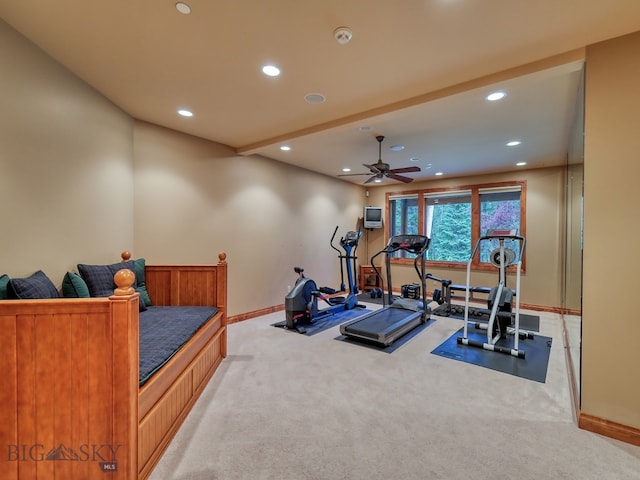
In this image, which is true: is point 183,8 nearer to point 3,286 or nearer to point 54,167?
point 54,167

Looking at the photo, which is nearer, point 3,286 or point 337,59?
point 3,286

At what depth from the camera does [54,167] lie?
8.56 feet

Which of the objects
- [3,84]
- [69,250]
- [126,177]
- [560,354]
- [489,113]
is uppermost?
[489,113]

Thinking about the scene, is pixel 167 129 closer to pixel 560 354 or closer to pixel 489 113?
pixel 489 113

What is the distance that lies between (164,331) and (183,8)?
2404mm

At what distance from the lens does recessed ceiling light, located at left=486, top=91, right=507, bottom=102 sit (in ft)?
9.66

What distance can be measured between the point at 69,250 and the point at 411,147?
4699mm

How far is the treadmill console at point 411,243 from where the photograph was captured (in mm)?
4918

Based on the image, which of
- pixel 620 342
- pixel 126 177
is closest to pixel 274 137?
pixel 126 177

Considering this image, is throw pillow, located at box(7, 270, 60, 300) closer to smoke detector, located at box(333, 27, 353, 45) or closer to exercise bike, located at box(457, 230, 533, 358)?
smoke detector, located at box(333, 27, 353, 45)

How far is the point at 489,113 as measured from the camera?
11.3 ft

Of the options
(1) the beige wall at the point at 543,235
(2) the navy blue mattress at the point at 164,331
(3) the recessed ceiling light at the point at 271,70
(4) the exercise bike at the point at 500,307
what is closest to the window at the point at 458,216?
(1) the beige wall at the point at 543,235

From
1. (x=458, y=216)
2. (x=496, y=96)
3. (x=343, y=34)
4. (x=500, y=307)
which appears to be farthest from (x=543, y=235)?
(x=343, y=34)

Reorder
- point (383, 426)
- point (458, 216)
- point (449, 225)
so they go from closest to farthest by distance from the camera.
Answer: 1. point (383, 426)
2. point (458, 216)
3. point (449, 225)
